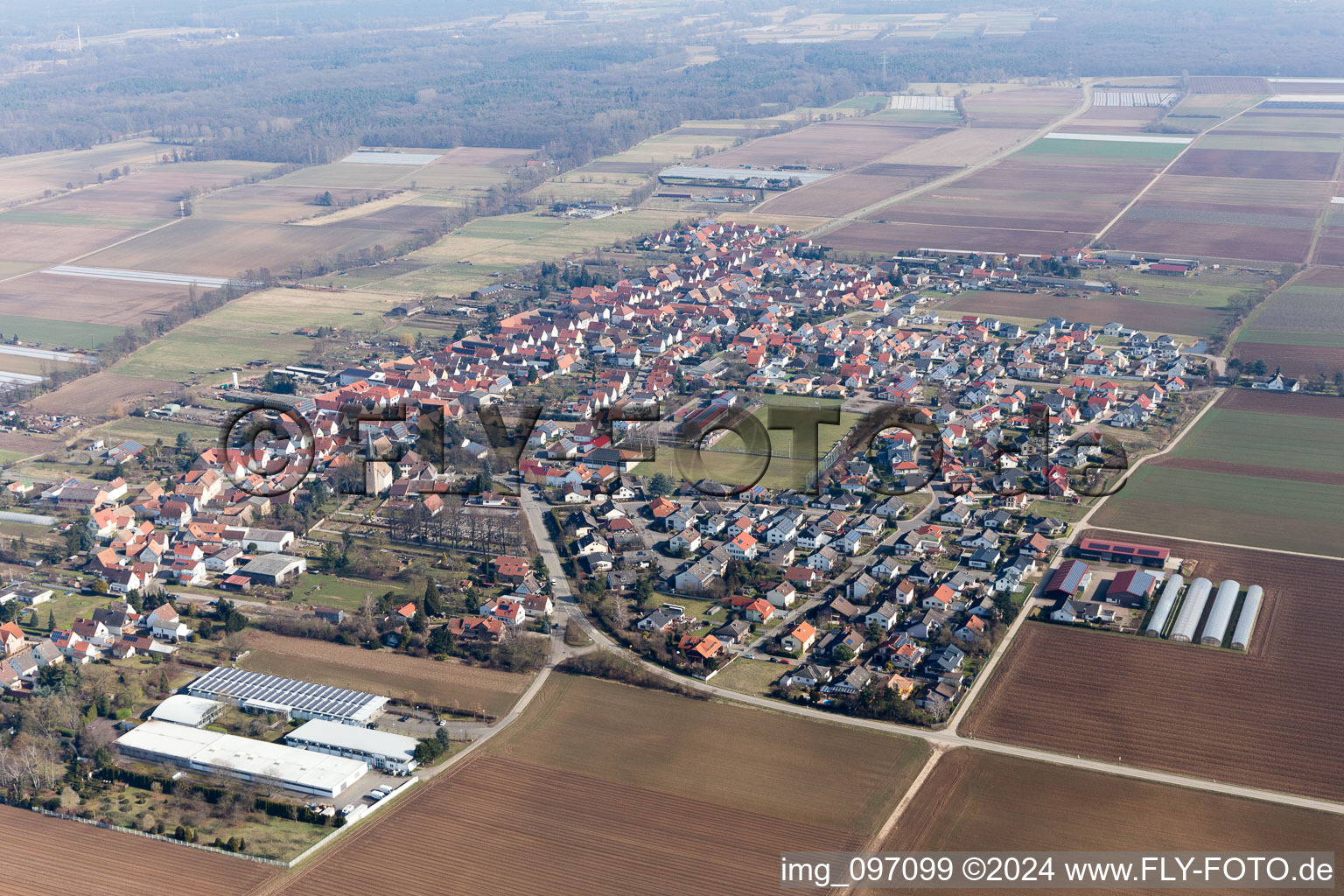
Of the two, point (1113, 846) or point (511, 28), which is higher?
point (511, 28)

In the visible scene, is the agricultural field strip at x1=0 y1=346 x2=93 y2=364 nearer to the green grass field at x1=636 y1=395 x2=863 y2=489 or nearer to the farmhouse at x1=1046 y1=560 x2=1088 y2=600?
the green grass field at x1=636 y1=395 x2=863 y2=489

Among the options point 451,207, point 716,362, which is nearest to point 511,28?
point 451,207

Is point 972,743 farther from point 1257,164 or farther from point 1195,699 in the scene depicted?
point 1257,164

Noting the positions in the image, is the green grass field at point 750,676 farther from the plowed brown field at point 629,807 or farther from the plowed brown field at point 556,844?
the plowed brown field at point 556,844

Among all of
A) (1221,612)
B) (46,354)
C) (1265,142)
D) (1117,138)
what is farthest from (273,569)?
(1265,142)

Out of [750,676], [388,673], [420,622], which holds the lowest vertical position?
[750,676]

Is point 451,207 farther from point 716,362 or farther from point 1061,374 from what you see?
point 1061,374

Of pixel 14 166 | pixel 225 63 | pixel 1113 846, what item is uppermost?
pixel 225 63
